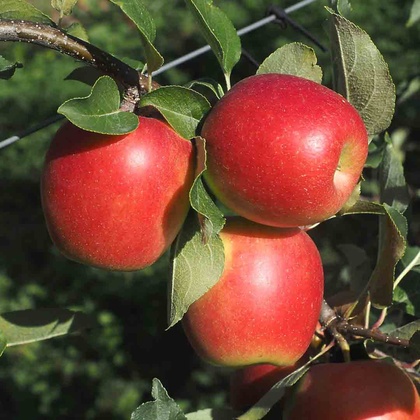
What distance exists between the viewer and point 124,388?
2031 millimetres

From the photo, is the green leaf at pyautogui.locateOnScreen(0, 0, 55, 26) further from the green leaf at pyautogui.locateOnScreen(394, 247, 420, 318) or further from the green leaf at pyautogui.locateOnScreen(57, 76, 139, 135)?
the green leaf at pyautogui.locateOnScreen(394, 247, 420, 318)

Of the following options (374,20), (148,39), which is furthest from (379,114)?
(374,20)

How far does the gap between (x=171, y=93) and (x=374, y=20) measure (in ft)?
8.66

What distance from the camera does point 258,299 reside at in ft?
2.40

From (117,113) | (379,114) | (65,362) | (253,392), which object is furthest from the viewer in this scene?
(65,362)

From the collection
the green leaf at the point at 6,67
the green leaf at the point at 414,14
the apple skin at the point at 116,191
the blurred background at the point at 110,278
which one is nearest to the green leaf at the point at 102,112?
the apple skin at the point at 116,191

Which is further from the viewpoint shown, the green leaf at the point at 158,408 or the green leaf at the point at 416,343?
the green leaf at the point at 416,343

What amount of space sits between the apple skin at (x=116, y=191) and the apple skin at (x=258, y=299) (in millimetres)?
76

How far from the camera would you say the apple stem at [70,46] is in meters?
0.66

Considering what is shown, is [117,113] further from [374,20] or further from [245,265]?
[374,20]

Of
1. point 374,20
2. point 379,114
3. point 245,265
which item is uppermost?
point 379,114

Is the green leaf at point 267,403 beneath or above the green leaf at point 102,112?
beneath

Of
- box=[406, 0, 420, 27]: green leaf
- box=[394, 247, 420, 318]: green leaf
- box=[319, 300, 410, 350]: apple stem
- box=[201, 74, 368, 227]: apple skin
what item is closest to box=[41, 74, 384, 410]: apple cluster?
box=[201, 74, 368, 227]: apple skin

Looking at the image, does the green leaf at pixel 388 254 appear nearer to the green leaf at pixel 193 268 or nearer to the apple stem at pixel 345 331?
the apple stem at pixel 345 331
